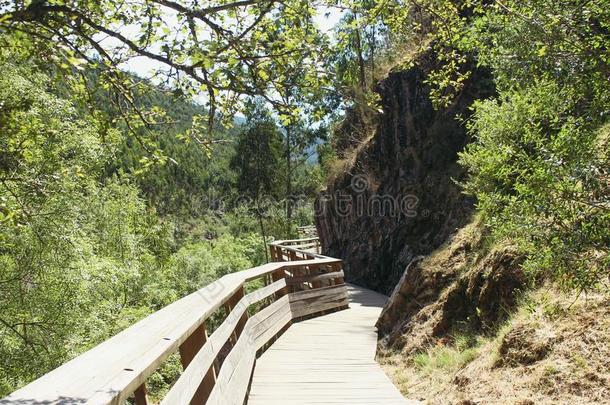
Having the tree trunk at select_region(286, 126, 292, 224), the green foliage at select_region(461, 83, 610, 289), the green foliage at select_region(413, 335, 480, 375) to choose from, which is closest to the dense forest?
the green foliage at select_region(461, 83, 610, 289)

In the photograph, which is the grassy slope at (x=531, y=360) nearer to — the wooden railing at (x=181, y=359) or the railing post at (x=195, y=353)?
the wooden railing at (x=181, y=359)

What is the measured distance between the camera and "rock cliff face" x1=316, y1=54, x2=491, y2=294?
1501cm

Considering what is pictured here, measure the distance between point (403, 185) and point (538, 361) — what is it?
1292 centimetres

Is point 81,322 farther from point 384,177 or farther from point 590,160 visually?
point 590,160

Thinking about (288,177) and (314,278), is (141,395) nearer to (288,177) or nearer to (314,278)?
(314,278)

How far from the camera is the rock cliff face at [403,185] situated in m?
15.0

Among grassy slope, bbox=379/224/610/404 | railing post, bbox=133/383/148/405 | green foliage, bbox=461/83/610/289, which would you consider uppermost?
green foliage, bbox=461/83/610/289

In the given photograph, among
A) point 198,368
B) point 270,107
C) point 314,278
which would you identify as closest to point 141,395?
point 198,368

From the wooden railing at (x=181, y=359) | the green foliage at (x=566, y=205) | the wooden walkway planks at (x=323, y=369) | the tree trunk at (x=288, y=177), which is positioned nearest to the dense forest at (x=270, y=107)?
the green foliage at (x=566, y=205)

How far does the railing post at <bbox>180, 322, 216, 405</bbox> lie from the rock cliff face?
959 centimetres

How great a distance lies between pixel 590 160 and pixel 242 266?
35.2 m

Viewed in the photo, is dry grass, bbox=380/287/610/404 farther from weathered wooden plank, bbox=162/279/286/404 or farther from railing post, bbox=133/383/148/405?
railing post, bbox=133/383/148/405

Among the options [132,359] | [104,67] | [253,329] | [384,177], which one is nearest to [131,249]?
[384,177]

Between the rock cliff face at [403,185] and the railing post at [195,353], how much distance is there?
31.5 ft
